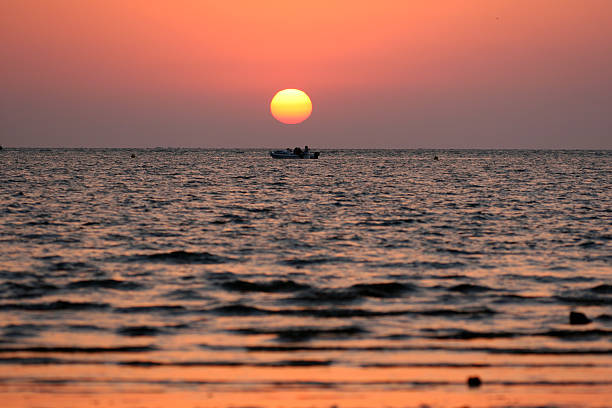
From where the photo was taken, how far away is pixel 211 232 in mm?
30422

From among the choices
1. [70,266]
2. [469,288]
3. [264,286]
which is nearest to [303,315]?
[264,286]

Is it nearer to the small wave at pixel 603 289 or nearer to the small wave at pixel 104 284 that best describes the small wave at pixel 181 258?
the small wave at pixel 104 284

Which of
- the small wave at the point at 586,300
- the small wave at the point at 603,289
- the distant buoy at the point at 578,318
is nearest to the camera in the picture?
the distant buoy at the point at 578,318

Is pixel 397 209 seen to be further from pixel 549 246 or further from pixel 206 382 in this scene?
pixel 206 382

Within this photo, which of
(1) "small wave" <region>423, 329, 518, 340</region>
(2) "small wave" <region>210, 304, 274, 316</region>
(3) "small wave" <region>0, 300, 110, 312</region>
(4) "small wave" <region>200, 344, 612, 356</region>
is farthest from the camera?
(3) "small wave" <region>0, 300, 110, 312</region>

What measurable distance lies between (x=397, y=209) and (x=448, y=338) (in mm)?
31344

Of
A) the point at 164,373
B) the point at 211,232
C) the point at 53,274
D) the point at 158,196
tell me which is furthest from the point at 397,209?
the point at 164,373

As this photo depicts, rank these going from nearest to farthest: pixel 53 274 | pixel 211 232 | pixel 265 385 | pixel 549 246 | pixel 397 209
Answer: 1. pixel 265 385
2. pixel 53 274
3. pixel 549 246
4. pixel 211 232
5. pixel 397 209

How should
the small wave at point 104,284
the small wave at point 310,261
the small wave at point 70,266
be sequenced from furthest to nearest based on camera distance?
1. the small wave at point 310,261
2. the small wave at point 70,266
3. the small wave at point 104,284

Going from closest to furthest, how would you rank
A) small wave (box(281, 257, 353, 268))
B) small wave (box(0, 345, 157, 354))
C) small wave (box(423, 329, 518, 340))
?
small wave (box(0, 345, 157, 354)) → small wave (box(423, 329, 518, 340)) → small wave (box(281, 257, 353, 268))

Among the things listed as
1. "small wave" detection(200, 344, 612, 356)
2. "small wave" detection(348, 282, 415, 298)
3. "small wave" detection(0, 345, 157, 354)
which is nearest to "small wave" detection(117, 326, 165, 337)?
"small wave" detection(0, 345, 157, 354)

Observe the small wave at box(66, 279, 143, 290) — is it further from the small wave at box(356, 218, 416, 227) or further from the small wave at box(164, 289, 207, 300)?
the small wave at box(356, 218, 416, 227)

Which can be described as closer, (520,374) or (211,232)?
(520,374)

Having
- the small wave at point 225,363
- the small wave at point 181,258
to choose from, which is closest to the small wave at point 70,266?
the small wave at point 181,258
